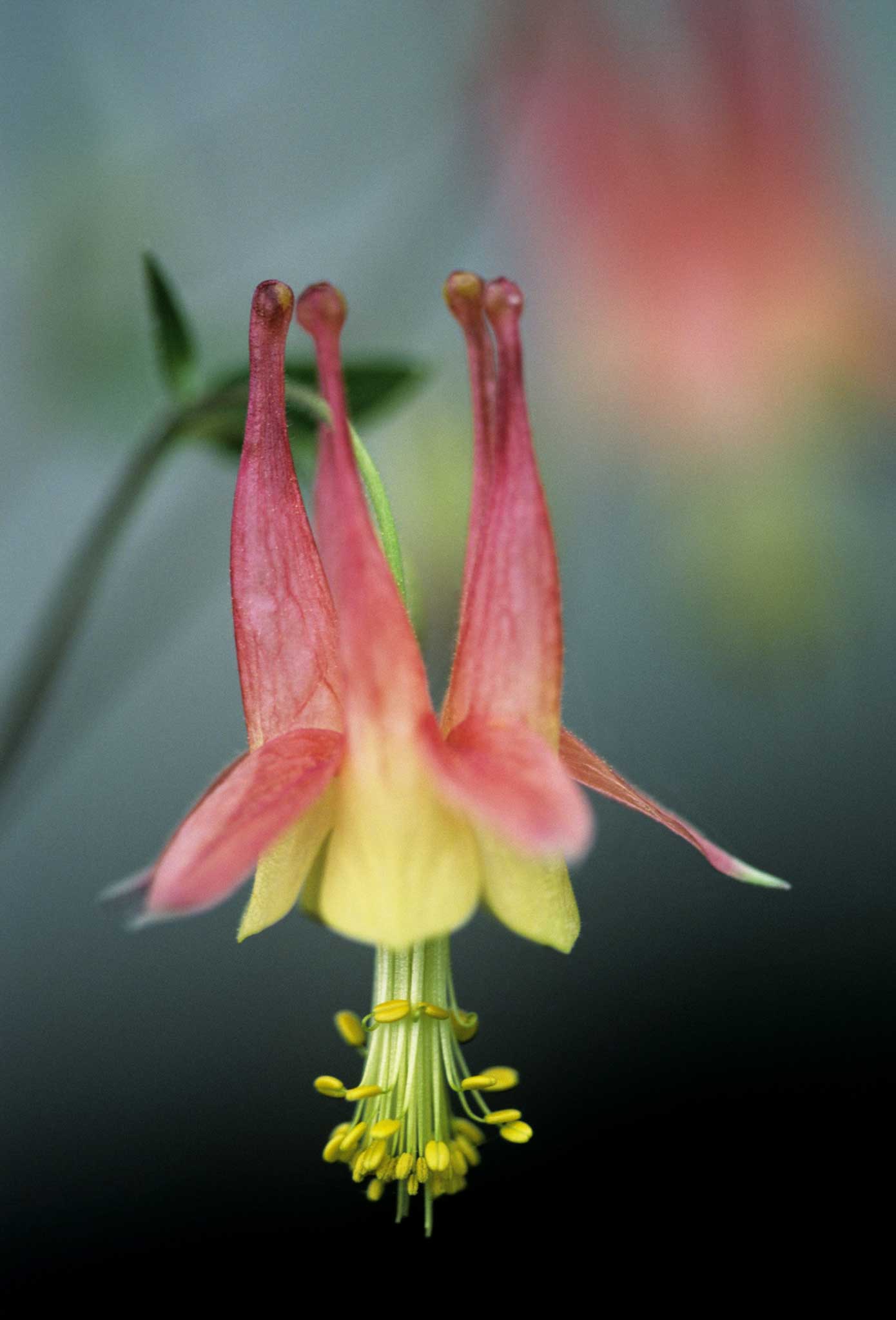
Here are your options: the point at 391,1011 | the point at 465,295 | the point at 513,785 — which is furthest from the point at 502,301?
the point at 391,1011

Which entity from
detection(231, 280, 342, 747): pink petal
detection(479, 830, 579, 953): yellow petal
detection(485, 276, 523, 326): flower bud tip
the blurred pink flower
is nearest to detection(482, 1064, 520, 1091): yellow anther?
detection(479, 830, 579, 953): yellow petal

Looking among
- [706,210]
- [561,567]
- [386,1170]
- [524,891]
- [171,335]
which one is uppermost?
[706,210]

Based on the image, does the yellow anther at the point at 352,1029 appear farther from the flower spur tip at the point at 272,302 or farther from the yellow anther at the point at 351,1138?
the flower spur tip at the point at 272,302

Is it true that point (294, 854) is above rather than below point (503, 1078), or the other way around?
above

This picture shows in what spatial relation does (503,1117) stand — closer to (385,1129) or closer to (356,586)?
(385,1129)

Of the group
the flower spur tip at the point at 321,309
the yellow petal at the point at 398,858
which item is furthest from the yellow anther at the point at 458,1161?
the flower spur tip at the point at 321,309

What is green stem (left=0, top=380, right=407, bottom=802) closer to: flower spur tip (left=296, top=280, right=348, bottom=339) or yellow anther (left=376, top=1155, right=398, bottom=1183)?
flower spur tip (left=296, top=280, right=348, bottom=339)

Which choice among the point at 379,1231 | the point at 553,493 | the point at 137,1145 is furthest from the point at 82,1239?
the point at 553,493
